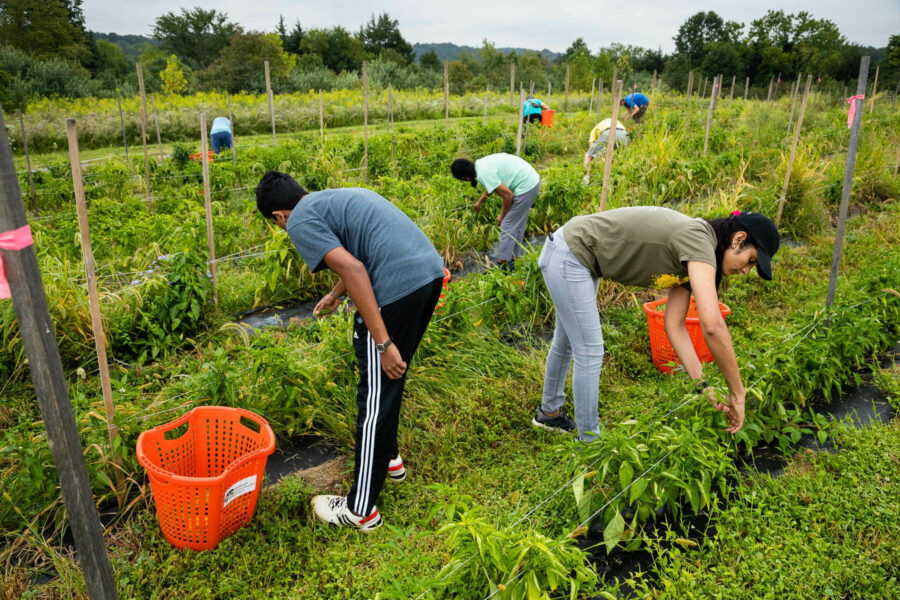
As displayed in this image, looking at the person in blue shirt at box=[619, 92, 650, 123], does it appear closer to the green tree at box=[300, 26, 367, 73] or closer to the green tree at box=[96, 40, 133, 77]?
the green tree at box=[96, 40, 133, 77]

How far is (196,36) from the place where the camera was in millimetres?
43500

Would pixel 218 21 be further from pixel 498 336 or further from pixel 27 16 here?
pixel 498 336

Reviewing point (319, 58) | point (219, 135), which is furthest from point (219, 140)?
point (319, 58)

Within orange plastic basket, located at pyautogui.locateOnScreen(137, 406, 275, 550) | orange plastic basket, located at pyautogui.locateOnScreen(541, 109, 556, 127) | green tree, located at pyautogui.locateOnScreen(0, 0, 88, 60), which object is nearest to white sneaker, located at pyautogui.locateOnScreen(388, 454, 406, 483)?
orange plastic basket, located at pyautogui.locateOnScreen(137, 406, 275, 550)

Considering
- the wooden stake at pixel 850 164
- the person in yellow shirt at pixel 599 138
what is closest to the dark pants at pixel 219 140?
the person in yellow shirt at pixel 599 138

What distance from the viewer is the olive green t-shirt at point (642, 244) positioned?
2.47 meters

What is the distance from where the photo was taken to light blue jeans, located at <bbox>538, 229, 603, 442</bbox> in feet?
9.32

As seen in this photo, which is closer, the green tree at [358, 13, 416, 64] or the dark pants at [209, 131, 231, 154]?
the dark pants at [209, 131, 231, 154]

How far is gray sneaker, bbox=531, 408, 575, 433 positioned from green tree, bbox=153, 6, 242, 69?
46.7m

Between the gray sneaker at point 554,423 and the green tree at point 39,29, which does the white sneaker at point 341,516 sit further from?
the green tree at point 39,29

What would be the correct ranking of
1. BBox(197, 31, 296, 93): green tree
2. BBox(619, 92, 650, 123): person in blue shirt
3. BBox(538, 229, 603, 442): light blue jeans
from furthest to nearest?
1. BBox(197, 31, 296, 93): green tree
2. BBox(619, 92, 650, 123): person in blue shirt
3. BBox(538, 229, 603, 442): light blue jeans

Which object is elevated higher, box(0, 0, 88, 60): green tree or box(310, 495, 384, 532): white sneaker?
box(0, 0, 88, 60): green tree

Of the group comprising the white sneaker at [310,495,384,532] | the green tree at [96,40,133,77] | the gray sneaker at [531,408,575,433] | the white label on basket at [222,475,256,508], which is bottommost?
the white sneaker at [310,495,384,532]

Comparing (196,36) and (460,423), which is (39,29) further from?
(460,423)
